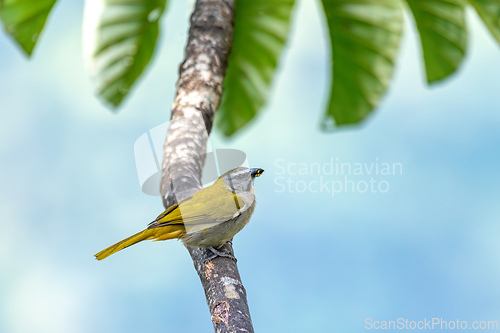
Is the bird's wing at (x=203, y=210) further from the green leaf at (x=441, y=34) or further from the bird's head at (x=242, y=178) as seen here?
the green leaf at (x=441, y=34)

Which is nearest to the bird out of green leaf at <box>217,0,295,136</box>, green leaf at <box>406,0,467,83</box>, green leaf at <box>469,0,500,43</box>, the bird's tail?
the bird's tail

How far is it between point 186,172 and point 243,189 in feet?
1.36

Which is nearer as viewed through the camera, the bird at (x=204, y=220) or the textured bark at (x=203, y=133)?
the textured bark at (x=203, y=133)

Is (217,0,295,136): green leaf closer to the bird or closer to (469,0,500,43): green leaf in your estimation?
(469,0,500,43): green leaf

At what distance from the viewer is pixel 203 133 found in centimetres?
366

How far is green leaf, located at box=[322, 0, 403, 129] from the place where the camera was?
232 inches

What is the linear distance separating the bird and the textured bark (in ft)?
0.29

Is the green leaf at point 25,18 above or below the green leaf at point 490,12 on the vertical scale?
above

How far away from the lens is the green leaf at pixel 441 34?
609cm

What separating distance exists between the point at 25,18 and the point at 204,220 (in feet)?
12.4

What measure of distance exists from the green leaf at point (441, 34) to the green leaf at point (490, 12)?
54 centimetres

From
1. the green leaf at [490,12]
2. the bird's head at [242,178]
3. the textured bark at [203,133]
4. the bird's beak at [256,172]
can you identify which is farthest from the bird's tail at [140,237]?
the green leaf at [490,12]

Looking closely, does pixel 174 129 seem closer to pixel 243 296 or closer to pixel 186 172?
pixel 186 172

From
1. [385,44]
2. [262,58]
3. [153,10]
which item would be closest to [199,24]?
[153,10]
